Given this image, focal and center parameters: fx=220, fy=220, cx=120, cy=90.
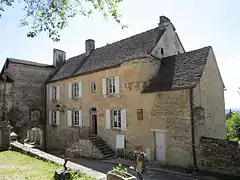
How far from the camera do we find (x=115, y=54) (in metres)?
18.9

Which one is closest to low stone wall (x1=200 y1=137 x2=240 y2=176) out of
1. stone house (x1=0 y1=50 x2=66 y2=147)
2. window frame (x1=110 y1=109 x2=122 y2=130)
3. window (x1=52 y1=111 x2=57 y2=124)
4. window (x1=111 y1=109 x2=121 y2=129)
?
window frame (x1=110 y1=109 x2=122 y2=130)

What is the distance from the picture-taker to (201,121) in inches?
497

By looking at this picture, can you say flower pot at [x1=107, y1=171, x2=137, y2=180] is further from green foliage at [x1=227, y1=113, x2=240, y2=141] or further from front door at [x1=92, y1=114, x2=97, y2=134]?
green foliage at [x1=227, y1=113, x2=240, y2=141]

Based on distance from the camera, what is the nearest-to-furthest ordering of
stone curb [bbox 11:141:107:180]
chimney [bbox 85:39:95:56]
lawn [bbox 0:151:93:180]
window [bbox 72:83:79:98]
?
1. stone curb [bbox 11:141:107:180]
2. lawn [bbox 0:151:93:180]
3. window [bbox 72:83:79:98]
4. chimney [bbox 85:39:95:56]

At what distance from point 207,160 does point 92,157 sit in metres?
8.67

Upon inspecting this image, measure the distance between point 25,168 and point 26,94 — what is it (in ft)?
50.7

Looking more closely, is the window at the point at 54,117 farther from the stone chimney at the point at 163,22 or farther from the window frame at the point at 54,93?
the stone chimney at the point at 163,22

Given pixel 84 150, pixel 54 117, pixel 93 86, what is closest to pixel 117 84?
pixel 93 86

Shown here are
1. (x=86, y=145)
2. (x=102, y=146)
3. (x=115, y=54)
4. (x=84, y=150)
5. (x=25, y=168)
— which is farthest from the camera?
(x=115, y=54)

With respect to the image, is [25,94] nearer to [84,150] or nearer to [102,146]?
[84,150]

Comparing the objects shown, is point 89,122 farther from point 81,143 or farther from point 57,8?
point 57,8

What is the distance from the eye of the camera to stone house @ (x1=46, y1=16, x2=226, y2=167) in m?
12.8

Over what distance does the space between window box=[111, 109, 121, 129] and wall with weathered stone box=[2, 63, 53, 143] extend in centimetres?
1072

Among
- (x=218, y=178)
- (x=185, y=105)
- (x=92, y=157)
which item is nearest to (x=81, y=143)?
(x=92, y=157)
